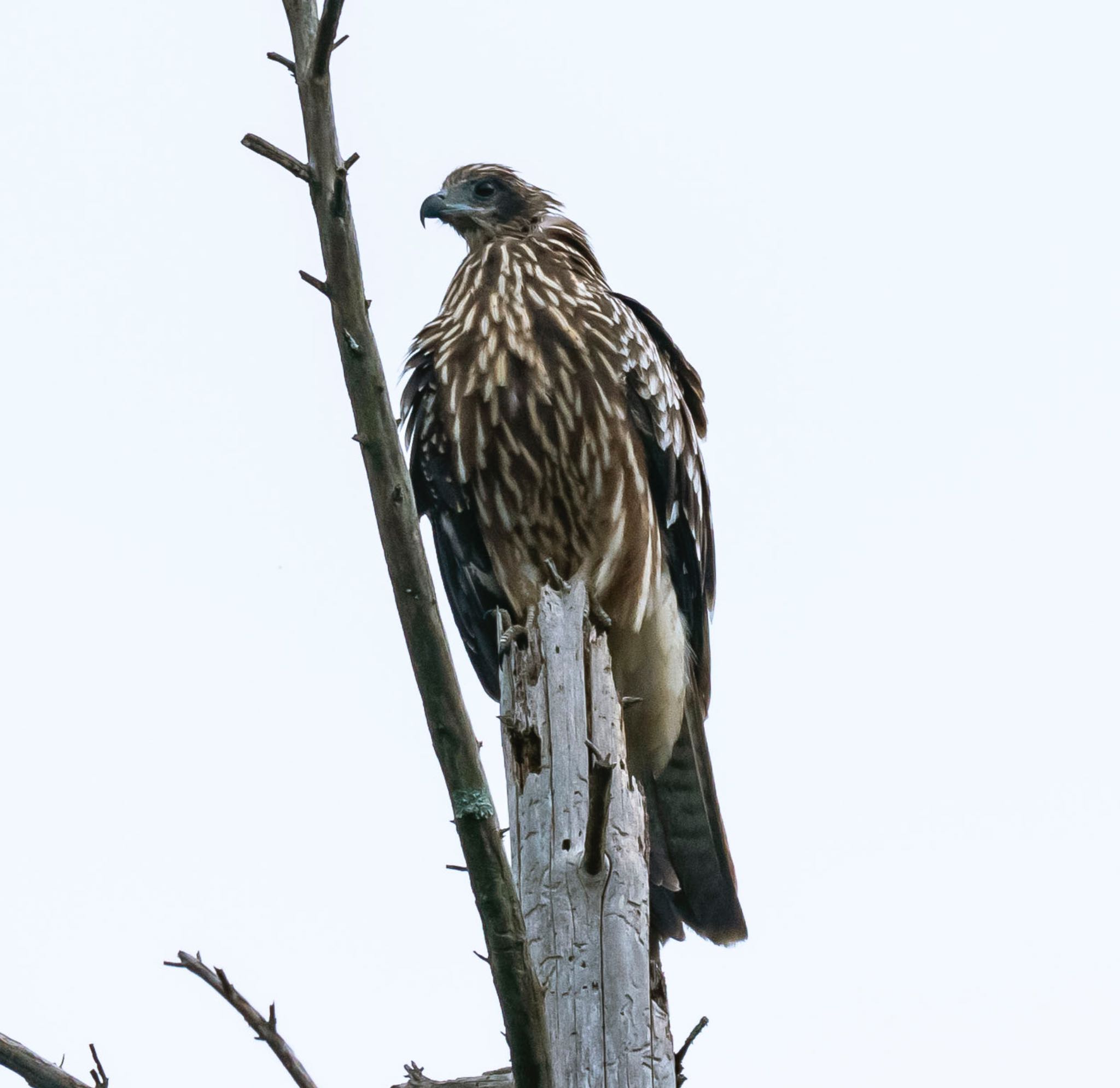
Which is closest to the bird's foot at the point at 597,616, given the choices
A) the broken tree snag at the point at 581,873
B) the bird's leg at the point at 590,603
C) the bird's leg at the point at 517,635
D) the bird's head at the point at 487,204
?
the bird's leg at the point at 590,603

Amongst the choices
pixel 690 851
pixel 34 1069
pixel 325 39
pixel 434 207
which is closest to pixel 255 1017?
pixel 34 1069

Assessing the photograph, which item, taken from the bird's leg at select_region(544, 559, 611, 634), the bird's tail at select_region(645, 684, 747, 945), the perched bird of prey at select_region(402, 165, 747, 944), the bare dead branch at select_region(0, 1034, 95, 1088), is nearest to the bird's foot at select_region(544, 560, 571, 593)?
the bird's leg at select_region(544, 559, 611, 634)

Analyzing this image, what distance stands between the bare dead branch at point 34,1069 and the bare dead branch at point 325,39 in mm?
1543

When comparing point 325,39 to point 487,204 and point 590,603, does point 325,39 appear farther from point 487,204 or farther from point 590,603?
point 487,204

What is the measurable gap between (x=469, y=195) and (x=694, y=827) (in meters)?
2.45

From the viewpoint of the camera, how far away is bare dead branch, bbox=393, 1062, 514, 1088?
10.1ft

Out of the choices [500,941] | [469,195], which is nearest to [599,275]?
[469,195]

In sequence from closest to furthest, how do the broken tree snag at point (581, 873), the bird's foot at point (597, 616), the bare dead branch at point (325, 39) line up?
the bare dead branch at point (325, 39) → the broken tree snag at point (581, 873) → the bird's foot at point (597, 616)

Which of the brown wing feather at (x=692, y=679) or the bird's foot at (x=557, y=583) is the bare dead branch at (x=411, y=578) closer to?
the bird's foot at (x=557, y=583)

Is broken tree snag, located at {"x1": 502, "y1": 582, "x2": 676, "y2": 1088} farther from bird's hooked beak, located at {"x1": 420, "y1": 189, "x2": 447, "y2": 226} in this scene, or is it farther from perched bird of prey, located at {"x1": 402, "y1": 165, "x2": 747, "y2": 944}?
bird's hooked beak, located at {"x1": 420, "y1": 189, "x2": 447, "y2": 226}

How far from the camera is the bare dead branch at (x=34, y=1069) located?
2.21 m

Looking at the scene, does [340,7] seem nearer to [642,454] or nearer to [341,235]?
[341,235]

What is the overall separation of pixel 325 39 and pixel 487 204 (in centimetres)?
322

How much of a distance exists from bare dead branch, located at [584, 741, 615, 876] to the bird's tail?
1.05 m
